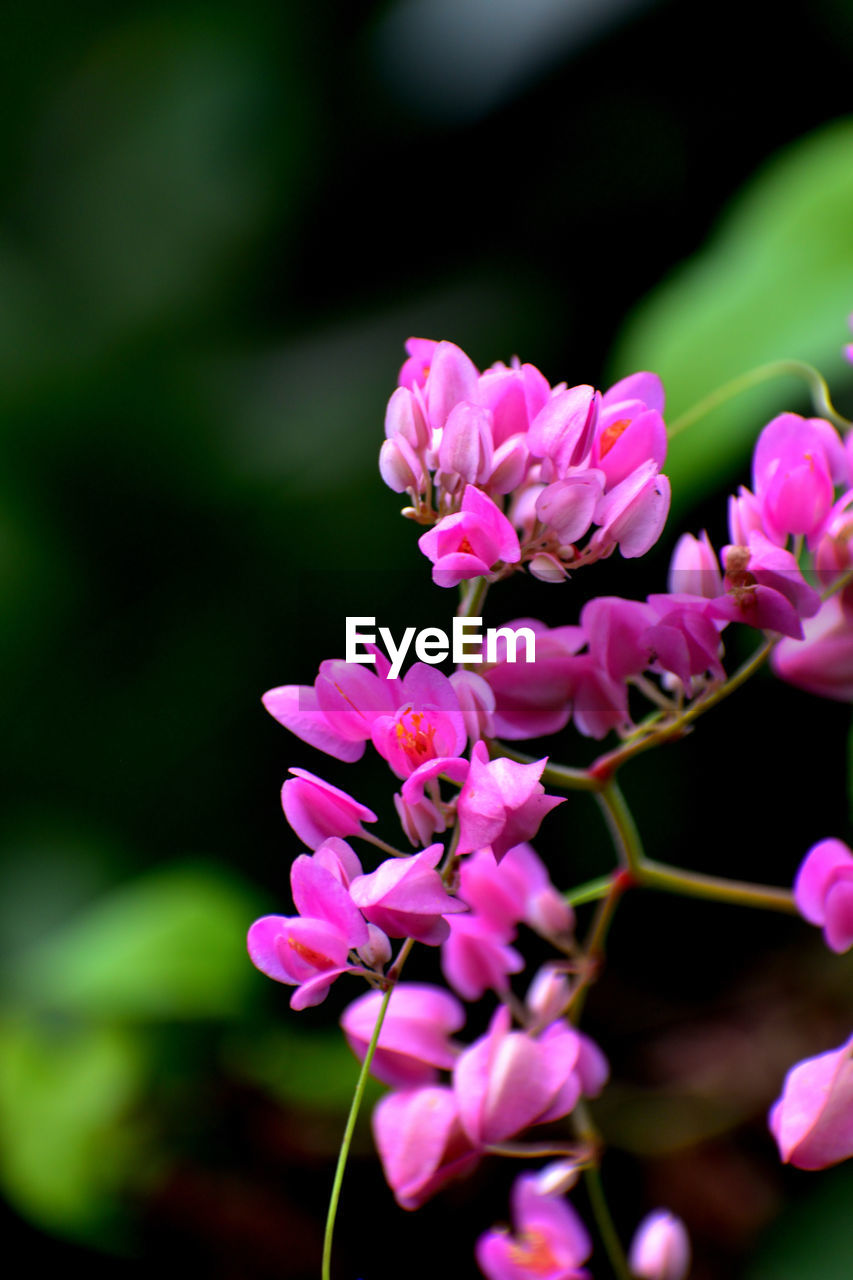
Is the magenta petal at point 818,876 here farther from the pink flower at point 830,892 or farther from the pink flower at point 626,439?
the pink flower at point 626,439

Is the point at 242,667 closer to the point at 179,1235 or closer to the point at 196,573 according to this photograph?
the point at 196,573

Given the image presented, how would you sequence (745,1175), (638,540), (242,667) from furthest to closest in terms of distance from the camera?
(242,667)
(745,1175)
(638,540)

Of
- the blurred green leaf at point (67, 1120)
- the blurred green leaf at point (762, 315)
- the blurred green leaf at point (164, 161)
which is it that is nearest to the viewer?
the blurred green leaf at point (762, 315)

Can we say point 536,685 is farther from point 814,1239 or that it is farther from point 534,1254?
point 814,1239

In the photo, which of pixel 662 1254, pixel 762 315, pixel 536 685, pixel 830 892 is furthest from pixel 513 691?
pixel 762 315

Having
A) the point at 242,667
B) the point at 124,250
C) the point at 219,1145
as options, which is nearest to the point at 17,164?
the point at 124,250

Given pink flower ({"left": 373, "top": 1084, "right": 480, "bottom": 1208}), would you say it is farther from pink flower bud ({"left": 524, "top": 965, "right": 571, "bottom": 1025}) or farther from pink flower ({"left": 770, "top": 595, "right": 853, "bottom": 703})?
pink flower ({"left": 770, "top": 595, "right": 853, "bottom": 703})

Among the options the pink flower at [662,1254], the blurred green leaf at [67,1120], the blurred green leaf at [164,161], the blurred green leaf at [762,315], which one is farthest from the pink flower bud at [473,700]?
the blurred green leaf at [164,161]
